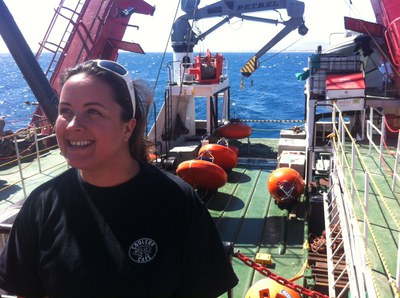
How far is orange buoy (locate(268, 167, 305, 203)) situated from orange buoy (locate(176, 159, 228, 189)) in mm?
1222

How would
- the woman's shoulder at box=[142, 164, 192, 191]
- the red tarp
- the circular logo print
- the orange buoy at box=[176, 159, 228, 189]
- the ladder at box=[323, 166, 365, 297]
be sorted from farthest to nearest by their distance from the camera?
the orange buoy at box=[176, 159, 228, 189] → the red tarp → the ladder at box=[323, 166, 365, 297] → the woman's shoulder at box=[142, 164, 192, 191] → the circular logo print

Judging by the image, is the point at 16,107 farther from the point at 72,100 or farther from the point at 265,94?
the point at 72,100

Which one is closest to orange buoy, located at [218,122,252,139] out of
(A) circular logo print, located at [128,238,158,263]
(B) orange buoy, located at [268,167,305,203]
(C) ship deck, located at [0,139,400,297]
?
(C) ship deck, located at [0,139,400,297]

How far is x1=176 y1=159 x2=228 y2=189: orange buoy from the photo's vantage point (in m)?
9.38

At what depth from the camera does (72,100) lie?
179cm

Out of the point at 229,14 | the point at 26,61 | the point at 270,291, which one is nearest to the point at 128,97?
the point at 26,61

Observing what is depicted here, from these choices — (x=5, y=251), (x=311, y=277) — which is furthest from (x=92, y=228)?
(x=311, y=277)

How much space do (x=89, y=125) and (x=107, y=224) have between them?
417 millimetres

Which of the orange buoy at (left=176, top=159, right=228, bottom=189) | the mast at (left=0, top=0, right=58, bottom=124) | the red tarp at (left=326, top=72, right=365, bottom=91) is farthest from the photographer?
the orange buoy at (left=176, top=159, right=228, bottom=189)

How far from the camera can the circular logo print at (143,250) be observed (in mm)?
1689

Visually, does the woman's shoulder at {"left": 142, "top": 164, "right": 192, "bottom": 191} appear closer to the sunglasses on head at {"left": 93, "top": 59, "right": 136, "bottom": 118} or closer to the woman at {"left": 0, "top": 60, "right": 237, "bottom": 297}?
the woman at {"left": 0, "top": 60, "right": 237, "bottom": 297}

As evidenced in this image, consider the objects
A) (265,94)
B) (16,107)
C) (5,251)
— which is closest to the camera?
(5,251)

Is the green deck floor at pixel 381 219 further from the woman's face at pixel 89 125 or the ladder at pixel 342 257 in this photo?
the woman's face at pixel 89 125

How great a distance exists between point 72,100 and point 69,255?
2.11 feet
